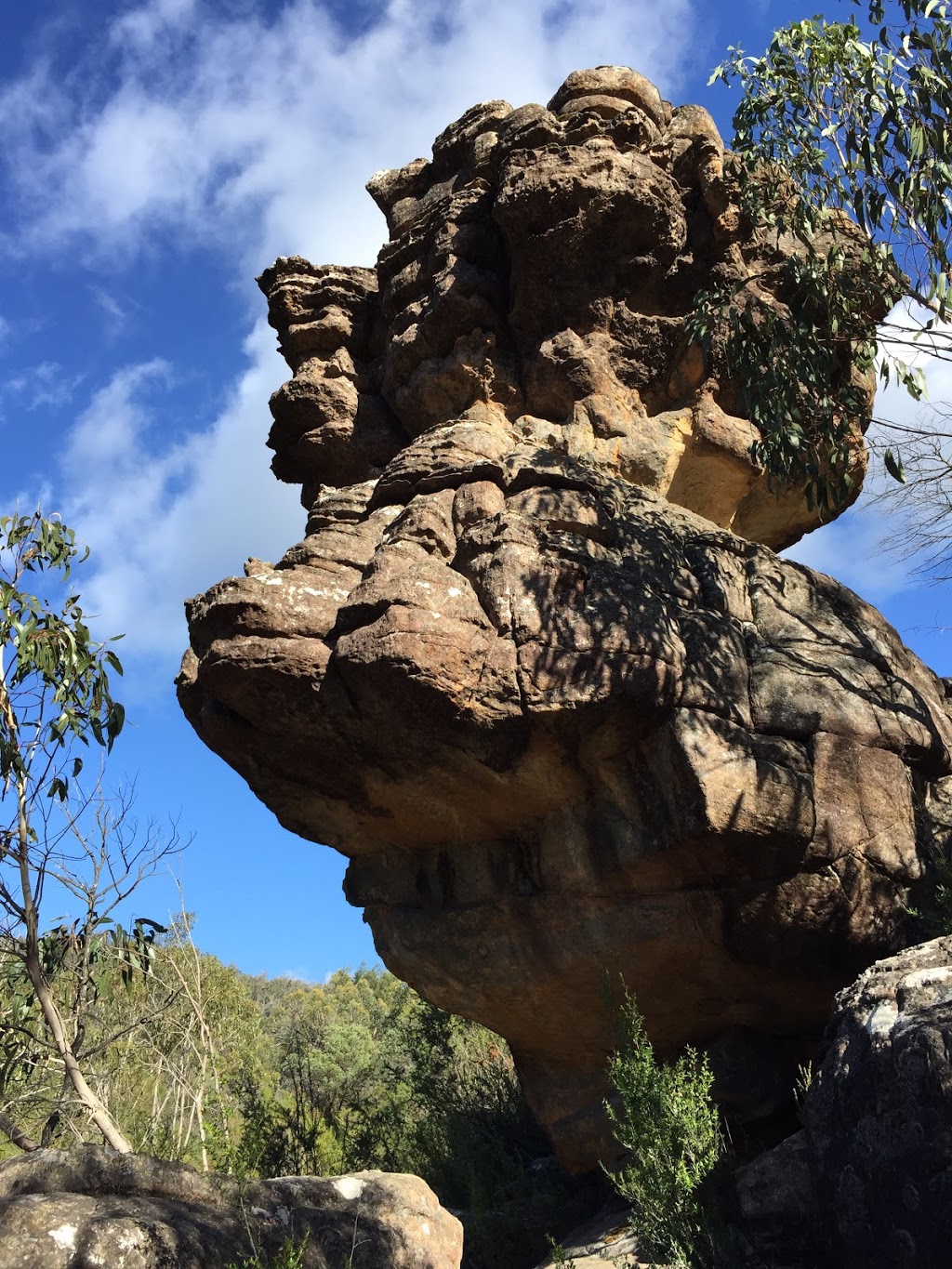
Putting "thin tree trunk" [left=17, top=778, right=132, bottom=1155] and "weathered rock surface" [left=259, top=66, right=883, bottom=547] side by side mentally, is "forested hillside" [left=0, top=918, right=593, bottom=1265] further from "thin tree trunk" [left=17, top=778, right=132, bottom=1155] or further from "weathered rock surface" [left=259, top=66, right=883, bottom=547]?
"weathered rock surface" [left=259, top=66, right=883, bottom=547]

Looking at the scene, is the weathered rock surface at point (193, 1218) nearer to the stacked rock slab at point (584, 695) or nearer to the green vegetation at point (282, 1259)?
the green vegetation at point (282, 1259)

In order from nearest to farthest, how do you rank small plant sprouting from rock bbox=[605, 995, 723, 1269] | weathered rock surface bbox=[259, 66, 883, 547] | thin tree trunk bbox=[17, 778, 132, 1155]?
small plant sprouting from rock bbox=[605, 995, 723, 1269] < thin tree trunk bbox=[17, 778, 132, 1155] < weathered rock surface bbox=[259, 66, 883, 547]

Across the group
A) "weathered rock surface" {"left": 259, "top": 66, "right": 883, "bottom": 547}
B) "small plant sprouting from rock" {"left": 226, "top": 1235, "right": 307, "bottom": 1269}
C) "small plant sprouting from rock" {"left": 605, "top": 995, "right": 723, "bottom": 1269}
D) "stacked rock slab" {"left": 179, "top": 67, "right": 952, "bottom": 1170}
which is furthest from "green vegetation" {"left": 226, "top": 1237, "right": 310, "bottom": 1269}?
"weathered rock surface" {"left": 259, "top": 66, "right": 883, "bottom": 547}

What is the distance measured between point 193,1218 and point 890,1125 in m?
3.63

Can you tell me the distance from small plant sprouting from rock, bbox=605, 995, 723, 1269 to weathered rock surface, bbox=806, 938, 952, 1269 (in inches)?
28.7

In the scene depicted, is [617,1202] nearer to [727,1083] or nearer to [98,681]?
[727,1083]

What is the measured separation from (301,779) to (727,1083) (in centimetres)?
463

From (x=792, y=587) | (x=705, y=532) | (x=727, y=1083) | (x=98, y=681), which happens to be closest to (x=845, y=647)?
(x=792, y=587)

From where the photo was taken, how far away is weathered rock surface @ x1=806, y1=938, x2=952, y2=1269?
5.51 metres

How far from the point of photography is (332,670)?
9570mm

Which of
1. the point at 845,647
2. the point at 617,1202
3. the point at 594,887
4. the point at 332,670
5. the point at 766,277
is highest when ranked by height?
the point at 766,277

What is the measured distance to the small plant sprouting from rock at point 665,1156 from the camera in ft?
22.2

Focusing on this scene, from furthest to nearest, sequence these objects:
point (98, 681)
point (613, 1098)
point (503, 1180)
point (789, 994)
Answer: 1. point (503, 1180)
2. point (613, 1098)
3. point (789, 994)
4. point (98, 681)

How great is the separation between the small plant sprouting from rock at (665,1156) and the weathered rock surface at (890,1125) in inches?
28.7
